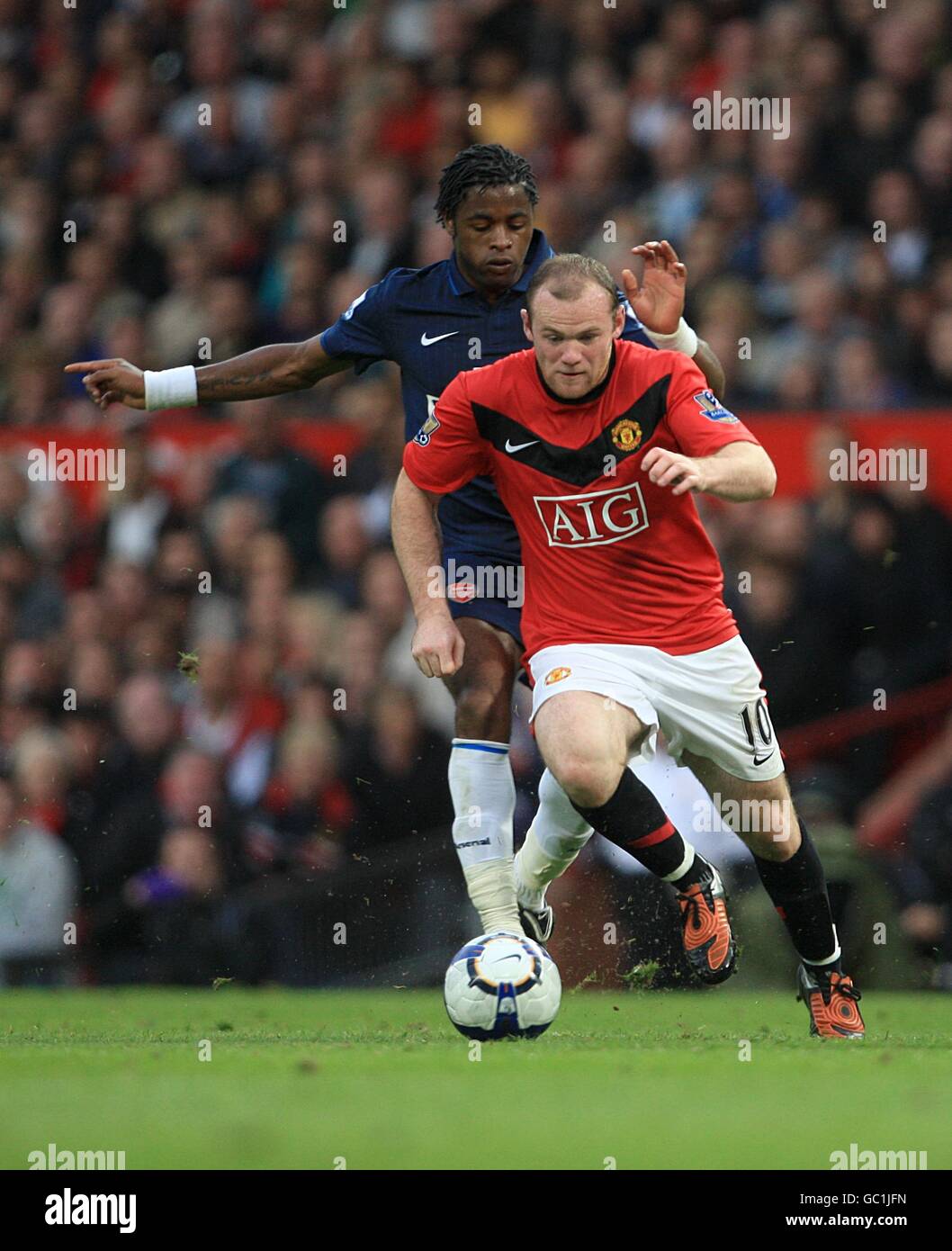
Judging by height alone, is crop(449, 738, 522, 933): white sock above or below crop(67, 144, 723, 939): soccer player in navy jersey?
below

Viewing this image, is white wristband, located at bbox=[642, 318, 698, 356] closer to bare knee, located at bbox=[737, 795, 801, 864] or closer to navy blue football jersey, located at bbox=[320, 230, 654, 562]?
navy blue football jersey, located at bbox=[320, 230, 654, 562]

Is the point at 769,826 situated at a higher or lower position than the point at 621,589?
lower

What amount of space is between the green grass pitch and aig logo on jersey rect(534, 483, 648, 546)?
1408 mm

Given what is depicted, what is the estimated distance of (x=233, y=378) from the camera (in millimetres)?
6750

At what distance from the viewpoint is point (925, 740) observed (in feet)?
27.6

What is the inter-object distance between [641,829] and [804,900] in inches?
28.0

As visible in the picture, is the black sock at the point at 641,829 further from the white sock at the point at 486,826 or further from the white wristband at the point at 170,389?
the white wristband at the point at 170,389

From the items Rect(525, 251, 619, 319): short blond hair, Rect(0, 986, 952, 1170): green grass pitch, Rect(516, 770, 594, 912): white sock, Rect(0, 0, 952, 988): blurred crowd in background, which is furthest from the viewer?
Rect(0, 0, 952, 988): blurred crowd in background

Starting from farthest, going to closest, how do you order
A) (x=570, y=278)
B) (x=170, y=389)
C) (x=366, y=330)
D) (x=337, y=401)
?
(x=337, y=401)
(x=170, y=389)
(x=366, y=330)
(x=570, y=278)

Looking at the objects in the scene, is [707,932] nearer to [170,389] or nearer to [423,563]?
[423,563]

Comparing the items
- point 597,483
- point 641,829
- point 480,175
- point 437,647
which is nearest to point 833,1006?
point 641,829

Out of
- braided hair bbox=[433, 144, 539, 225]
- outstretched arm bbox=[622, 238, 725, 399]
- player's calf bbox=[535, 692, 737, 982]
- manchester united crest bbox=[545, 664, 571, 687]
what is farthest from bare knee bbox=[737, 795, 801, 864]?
braided hair bbox=[433, 144, 539, 225]

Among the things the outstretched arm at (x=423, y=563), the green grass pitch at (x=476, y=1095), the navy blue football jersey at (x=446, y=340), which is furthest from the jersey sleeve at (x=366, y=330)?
the green grass pitch at (x=476, y=1095)

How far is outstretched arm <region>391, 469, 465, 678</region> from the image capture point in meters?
5.83
